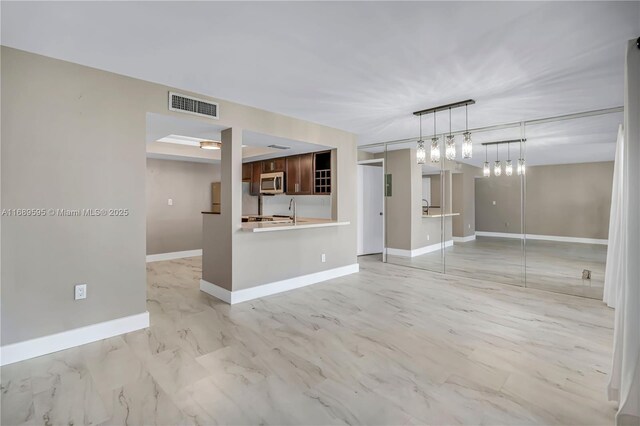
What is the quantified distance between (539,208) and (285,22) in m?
4.73

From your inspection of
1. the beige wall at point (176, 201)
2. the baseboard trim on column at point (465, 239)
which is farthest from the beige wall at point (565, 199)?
the beige wall at point (176, 201)

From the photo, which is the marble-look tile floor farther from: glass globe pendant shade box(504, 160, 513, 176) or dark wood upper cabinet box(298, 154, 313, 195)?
dark wood upper cabinet box(298, 154, 313, 195)

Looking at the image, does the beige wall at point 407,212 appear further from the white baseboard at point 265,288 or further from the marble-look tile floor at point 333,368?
the marble-look tile floor at point 333,368

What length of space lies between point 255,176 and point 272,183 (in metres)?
0.95

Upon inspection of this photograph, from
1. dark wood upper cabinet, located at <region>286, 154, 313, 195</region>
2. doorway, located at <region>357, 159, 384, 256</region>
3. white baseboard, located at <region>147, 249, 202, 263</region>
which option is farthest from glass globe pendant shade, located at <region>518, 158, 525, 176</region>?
white baseboard, located at <region>147, 249, 202, 263</region>

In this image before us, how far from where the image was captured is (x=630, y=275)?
1722 millimetres

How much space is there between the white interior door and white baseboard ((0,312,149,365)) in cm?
498

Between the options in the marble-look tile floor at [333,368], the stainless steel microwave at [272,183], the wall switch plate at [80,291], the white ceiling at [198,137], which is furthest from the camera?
the stainless steel microwave at [272,183]

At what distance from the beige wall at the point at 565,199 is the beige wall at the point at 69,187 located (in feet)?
16.8

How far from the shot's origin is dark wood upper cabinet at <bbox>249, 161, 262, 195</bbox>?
6965 millimetres

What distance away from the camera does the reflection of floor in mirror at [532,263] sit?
14.6 ft

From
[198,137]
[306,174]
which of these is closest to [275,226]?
[198,137]

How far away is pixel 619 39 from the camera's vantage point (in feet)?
7.39

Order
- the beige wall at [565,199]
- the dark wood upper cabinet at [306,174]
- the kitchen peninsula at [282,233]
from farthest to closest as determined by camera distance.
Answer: the dark wood upper cabinet at [306,174] → the beige wall at [565,199] → the kitchen peninsula at [282,233]
